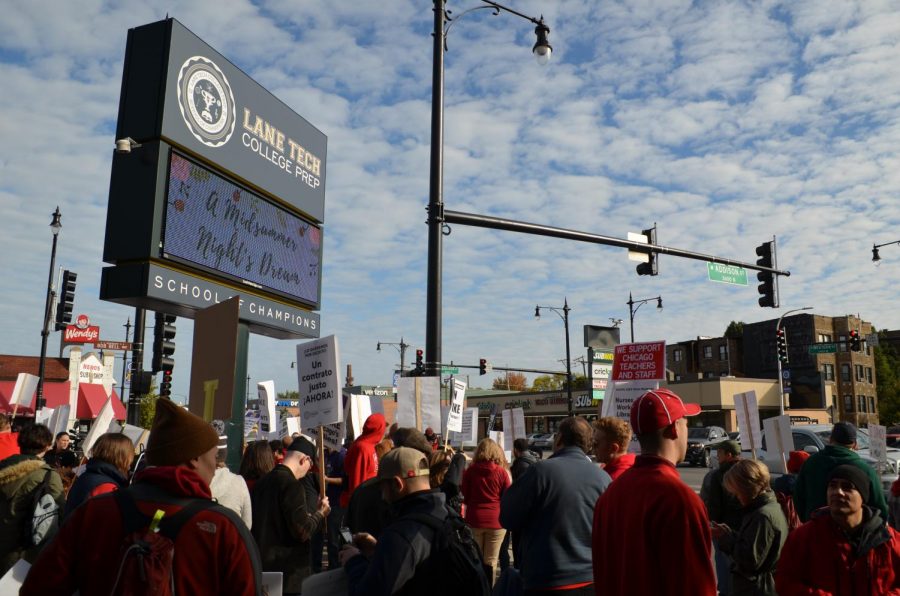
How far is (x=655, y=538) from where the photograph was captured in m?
2.80

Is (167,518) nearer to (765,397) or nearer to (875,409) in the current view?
(765,397)

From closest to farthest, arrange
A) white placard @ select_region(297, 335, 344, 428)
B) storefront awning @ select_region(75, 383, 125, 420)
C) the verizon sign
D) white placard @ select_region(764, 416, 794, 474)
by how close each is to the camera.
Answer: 1. white placard @ select_region(297, 335, 344, 428)
2. white placard @ select_region(764, 416, 794, 474)
3. storefront awning @ select_region(75, 383, 125, 420)
4. the verizon sign

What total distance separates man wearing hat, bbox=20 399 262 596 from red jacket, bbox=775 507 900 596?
9.24 feet

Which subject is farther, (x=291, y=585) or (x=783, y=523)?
(x=291, y=585)

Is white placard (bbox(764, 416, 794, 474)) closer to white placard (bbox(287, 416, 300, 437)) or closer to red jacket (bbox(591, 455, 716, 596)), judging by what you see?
red jacket (bbox(591, 455, 716, 596))

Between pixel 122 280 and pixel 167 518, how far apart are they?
7897 millimetres

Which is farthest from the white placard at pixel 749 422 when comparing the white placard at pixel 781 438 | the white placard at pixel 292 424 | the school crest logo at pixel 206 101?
the white placard at pixel 292 424

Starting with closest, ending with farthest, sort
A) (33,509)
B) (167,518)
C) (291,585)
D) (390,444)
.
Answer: (167,518) → (33,509) → (291,585) → (390,444)

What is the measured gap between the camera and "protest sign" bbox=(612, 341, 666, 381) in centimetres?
1064

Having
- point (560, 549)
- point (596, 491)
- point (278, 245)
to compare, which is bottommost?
point (560, 549)

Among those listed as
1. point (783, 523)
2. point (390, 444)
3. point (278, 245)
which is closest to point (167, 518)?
point (783, 523)

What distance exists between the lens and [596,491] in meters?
4.65

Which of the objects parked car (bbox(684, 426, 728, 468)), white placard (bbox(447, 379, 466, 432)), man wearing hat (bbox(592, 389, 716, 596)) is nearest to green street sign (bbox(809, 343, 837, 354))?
parked car (bbox(684, 426, 728, 468))

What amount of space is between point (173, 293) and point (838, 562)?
27.7 ft
